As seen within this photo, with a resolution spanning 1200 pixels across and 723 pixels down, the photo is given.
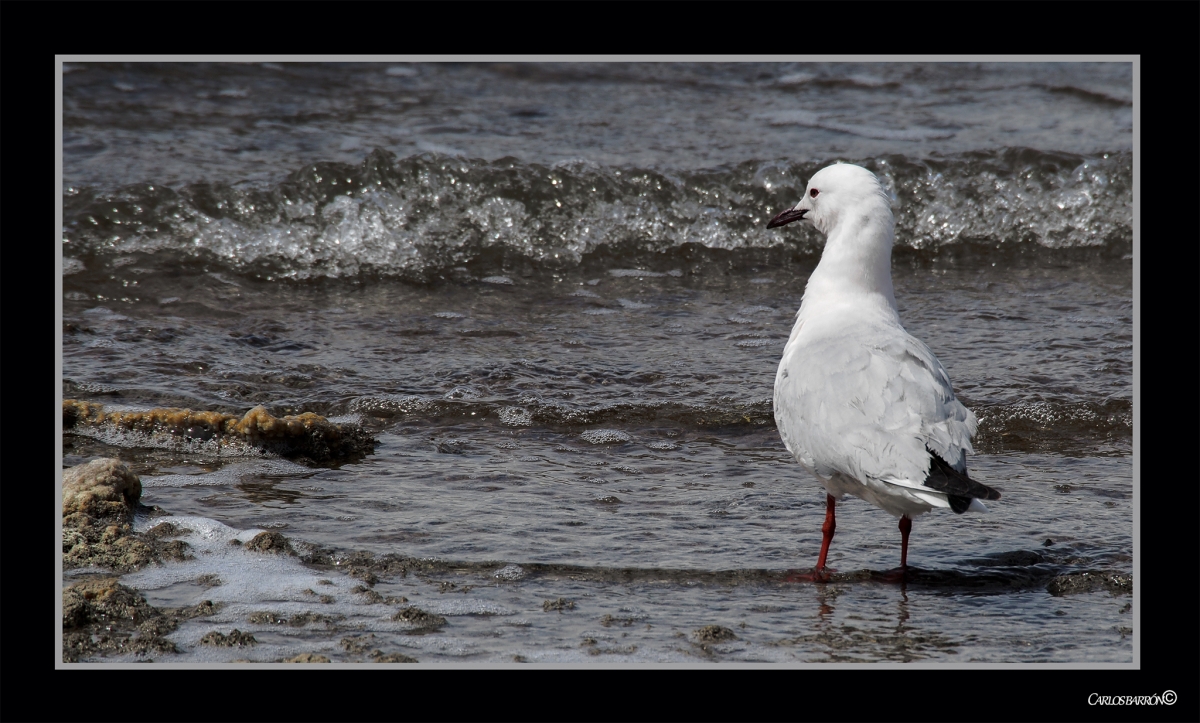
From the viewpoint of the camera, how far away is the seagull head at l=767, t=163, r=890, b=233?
176 inches

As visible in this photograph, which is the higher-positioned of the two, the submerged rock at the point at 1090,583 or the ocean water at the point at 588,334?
the ocean water at the point at 588,334

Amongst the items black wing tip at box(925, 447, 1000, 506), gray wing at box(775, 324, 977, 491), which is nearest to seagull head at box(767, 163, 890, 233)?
gray wing at box(775, 324, 977, 491)

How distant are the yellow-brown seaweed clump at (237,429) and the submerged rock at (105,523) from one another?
70cm

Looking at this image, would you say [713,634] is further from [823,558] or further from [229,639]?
[229,639]

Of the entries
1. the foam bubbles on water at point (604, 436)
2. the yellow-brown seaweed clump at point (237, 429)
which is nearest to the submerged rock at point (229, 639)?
the yellow-brown seaweed clump at point (237, 429)

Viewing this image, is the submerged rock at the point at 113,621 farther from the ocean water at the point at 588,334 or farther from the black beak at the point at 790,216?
the black beak at the point at 790,216

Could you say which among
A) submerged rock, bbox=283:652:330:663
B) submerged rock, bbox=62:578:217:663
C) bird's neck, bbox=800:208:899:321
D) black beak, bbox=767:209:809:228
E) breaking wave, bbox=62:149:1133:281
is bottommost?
submerged rock, bbox=283:652:330:663

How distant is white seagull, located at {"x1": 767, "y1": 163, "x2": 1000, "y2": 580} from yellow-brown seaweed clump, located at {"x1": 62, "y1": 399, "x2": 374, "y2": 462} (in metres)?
1.83

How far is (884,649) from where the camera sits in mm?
3193

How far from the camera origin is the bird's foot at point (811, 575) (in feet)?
12.0

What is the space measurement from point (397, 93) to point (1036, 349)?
646 cm

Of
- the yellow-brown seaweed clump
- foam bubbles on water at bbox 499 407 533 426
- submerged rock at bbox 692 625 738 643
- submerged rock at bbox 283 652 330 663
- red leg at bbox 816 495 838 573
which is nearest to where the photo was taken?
submerged rock at bbox 283 652 330 663

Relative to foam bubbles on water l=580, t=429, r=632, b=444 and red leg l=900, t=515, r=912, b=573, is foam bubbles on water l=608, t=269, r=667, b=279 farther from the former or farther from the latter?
red leg l=900, t=515, r=912, b=573

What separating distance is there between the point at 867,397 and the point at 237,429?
2.52m
